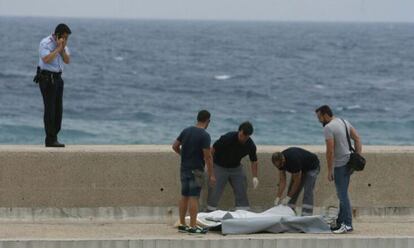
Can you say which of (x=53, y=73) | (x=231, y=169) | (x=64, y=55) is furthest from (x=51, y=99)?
(x=231, y=169)

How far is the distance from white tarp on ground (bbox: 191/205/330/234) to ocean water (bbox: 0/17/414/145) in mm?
28934

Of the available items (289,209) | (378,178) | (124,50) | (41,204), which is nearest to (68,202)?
(41,204)

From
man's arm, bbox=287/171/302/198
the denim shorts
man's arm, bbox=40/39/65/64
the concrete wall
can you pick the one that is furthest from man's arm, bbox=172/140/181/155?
man's arm, bbox=40/39/65/64

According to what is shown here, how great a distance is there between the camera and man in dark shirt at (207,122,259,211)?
46.8 ft

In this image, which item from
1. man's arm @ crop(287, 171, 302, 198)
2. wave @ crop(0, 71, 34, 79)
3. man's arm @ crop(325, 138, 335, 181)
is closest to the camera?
man's arm @ crop(325, 138, 335, 181)

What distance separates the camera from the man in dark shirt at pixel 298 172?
46.1ft

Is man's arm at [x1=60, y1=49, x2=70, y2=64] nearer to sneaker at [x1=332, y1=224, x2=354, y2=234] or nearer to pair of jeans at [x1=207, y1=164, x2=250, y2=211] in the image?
pair of jeans at [x1=207, y1=164, x2=250, y2=211]

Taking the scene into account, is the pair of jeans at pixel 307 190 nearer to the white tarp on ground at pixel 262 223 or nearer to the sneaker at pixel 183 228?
the white tarp on ground at pixel 262 223

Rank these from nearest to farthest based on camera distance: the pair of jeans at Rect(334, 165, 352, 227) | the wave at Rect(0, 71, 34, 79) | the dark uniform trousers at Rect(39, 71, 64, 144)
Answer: the pair of jeans at Rect(334, 165, 352, 227), the dark uniform trousers at Rect(39, 71, 64, 144), the wave at Rect(0, 71, 34, 79)

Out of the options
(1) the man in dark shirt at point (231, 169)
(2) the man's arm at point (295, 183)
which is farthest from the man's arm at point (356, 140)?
(1) the man in dark shirt at point (231, 169)

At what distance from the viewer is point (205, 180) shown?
14375mm

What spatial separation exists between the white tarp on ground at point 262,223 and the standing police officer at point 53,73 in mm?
2181

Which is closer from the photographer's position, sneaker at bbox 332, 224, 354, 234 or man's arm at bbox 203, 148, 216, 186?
man's arm at bbox 203, 148, 216, 186

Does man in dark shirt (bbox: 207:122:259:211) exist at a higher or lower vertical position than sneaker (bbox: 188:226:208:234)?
higher
